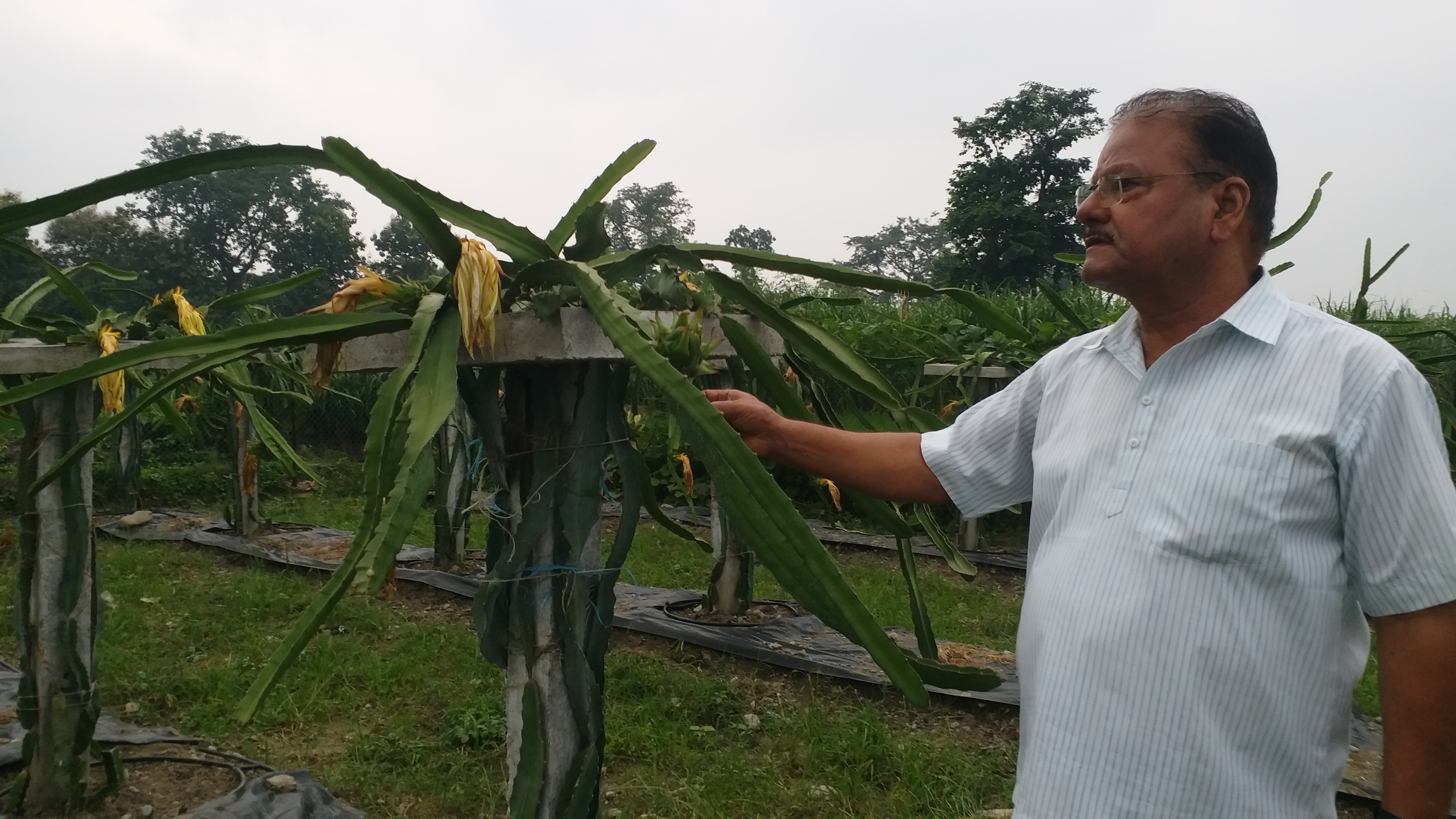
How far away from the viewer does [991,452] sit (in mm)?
1458

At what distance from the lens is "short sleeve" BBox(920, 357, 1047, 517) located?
4.75 feet

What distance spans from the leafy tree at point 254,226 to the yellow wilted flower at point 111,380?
16.0 m

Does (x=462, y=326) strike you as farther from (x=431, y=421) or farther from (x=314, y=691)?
(x=314, y=691)

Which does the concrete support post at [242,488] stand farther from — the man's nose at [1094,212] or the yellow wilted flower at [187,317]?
the man's nose at [1094,212]

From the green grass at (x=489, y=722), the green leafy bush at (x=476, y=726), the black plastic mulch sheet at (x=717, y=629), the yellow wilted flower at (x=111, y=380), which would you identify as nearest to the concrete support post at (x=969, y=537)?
the black plastic mulch sheet at (x=717, y=629)

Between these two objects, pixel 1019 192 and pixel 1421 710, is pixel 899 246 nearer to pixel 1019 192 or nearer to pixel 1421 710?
pixel 1019 192

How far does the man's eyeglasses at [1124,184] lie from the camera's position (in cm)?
116

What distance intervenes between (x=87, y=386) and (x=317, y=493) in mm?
6180

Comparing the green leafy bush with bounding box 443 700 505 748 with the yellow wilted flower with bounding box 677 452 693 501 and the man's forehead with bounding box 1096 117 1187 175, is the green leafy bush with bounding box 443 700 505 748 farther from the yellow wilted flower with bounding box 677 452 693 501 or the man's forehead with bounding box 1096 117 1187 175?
the man's forehead with bounding box 1096 117 1187 175

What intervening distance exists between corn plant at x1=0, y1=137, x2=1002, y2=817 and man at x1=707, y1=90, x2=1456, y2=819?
0.19 meters

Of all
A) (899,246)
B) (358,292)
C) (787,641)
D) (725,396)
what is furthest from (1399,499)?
(899,246)

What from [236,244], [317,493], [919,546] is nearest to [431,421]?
[919,546]

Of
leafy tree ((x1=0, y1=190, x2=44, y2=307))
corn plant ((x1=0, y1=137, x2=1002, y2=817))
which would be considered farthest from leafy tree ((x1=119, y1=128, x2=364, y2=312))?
corn plant ((x1=0, y1=137, x2=1002, y2=817))

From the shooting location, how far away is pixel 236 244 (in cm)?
1822
